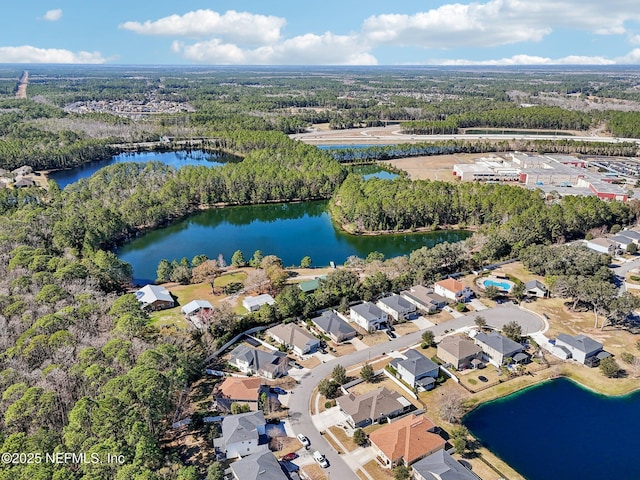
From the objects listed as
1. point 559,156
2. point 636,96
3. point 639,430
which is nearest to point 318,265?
point 639,430

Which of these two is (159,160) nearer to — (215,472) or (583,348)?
(215,472)

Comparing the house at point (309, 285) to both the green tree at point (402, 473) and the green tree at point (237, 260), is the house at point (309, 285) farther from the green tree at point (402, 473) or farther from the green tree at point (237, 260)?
the green tree at point (402, 473)

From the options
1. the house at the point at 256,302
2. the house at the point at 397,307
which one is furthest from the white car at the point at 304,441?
the house at the point at 397,307

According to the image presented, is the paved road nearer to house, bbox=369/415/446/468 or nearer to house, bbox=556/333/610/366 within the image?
house, bbox=369/415/446/468

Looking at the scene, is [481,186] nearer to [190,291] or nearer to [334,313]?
[334,313]

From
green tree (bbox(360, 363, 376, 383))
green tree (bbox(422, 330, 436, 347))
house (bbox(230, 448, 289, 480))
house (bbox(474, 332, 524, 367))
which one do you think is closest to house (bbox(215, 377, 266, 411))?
house (bbox(230, 448, 289, 480))
